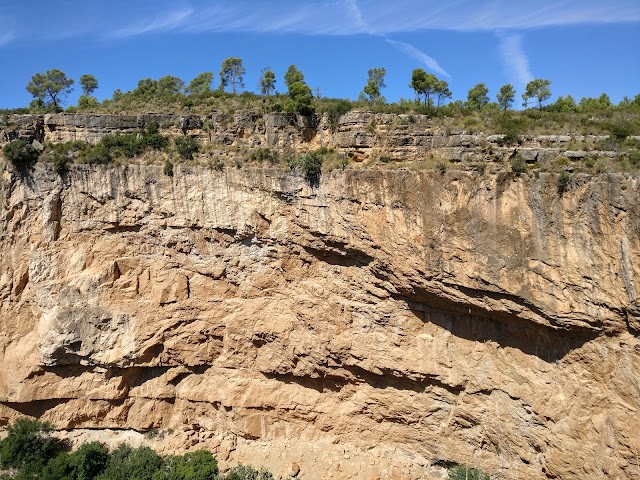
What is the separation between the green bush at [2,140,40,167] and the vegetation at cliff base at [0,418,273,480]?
1103cm

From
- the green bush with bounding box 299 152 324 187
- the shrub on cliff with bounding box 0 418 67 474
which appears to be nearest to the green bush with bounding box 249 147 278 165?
the green bush with bounding box 299 152 324 187

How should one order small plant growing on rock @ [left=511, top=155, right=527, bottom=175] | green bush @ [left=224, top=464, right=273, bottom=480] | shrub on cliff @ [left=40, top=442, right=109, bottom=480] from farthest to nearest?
green bush @ [left=224, top=464, right=273, bottom=480]
shrub on cliff @ [left=40, top=442, right=109, bottom=480]
small plant growing on rock @ [left=511, top=155, right=527, bottom=175]

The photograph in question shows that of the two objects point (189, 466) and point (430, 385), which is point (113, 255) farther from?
point (430, 385)

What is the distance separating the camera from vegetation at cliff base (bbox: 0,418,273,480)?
16.7 metres

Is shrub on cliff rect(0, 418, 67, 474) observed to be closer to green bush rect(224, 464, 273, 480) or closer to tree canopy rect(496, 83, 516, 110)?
green bush rect(224, 464, 273, 480)

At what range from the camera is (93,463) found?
56.2ft

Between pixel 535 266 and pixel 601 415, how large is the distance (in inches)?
202

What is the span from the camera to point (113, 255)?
17.6 metres

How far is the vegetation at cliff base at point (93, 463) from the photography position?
16656mm

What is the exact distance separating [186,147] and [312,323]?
907cm

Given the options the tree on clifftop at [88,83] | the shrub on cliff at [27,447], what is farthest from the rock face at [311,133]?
the tree on clifftop at [88,83]

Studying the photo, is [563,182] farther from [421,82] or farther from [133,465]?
[133,465]

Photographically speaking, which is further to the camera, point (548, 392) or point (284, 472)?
point (284, 472)

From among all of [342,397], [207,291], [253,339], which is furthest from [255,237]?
[342,397]
